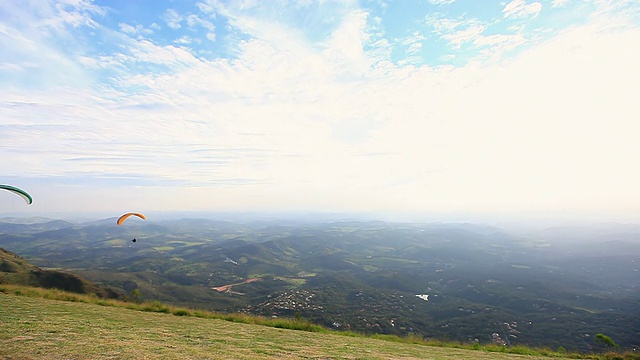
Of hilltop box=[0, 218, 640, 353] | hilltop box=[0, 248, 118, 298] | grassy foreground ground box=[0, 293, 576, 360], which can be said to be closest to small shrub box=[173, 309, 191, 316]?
grassy foreground ground box=[0, 293, 576, 360]

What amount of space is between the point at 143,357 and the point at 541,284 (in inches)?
6865

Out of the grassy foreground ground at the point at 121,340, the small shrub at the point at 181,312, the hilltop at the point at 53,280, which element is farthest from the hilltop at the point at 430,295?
the grassy foreground ground at the point at 121,340

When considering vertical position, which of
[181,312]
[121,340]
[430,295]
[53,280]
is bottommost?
[430,295]

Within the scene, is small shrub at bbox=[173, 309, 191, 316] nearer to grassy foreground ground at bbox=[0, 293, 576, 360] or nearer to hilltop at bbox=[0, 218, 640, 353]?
grassy foreground ground at bbox=[0, 293, 576, 360]

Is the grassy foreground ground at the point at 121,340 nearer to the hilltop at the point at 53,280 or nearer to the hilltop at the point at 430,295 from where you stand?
the hilltop at the point at 430,295

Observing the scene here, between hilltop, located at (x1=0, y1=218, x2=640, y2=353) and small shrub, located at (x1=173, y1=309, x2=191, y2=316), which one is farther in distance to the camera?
hilltop, located at (x1=0, y1=218, x2=640, y2=353)

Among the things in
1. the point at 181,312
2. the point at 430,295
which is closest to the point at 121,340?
the point at 181,312

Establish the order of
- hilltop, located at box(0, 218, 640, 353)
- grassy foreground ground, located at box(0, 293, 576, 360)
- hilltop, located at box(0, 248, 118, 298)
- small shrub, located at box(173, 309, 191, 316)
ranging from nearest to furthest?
grassy foreground ground, located at box(0, 293, 576, 360)
small shrub, located at box(173, 309, 191, 316)
hilltop, located at box(0, 248, 118, 298)
hilltop, located at box(0, 218, 640, 353)

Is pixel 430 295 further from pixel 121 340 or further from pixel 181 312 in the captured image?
pixel 121 340

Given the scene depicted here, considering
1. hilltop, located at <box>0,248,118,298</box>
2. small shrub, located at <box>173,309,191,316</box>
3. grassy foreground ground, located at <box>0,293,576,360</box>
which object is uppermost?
grassy foreground ground, located at <box>0,293,576,360</box>

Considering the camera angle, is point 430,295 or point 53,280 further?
point 430,295

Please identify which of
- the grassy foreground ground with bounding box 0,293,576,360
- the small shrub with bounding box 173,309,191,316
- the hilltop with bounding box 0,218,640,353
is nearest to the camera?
the grassy foreground ground with bounding box 0,293,576,360

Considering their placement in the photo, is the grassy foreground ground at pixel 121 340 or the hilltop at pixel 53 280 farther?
the hilltop at pixel 53 280

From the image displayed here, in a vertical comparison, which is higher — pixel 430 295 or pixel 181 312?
pixel 181 312
